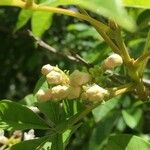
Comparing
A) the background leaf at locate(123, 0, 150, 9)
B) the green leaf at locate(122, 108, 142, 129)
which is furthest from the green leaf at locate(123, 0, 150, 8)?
the green leaf at locate(122, 108, 142, 129)

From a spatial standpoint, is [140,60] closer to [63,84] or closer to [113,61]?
[113,61]

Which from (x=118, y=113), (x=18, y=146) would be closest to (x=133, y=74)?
(x=18, y=146)

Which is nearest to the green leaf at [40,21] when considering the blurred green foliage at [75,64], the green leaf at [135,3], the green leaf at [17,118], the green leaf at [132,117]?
the blurred green foliage at [75,64]

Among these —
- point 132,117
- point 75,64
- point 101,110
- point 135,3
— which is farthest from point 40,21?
point 135,3

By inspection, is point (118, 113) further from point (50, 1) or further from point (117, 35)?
point (50, 1)

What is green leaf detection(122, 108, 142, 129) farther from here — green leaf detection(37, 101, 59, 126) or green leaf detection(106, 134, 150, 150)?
green leaf detection(106, 134, 150, 150)

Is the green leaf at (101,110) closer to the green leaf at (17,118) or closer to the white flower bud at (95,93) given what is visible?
the green leaf at (17,118)
